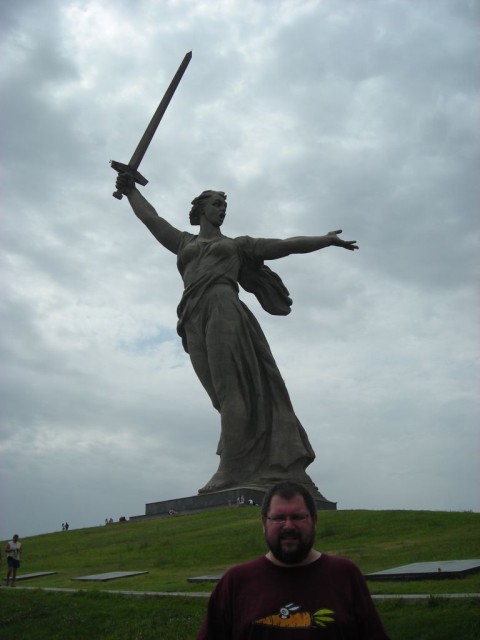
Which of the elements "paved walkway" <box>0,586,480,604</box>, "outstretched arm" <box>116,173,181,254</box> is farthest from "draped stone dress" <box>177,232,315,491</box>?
"paved walkway" <box>0,586,480,604</box>

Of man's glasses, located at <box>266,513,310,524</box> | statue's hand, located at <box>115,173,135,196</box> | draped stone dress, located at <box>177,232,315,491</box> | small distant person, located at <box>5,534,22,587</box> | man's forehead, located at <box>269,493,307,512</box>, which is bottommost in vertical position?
man's glasses, located at <box>266,513,310,524</box>

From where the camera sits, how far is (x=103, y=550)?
15914mm

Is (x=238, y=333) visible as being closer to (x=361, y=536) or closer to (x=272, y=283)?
(x=272, y=283)

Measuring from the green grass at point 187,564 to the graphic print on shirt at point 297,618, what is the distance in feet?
11.1

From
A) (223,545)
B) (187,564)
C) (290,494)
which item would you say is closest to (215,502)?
(223,545)

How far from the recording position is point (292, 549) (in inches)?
123

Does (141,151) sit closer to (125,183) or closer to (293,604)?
(125,183)

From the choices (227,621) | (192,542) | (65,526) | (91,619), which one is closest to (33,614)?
(91,619)

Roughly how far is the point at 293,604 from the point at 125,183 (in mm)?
17259

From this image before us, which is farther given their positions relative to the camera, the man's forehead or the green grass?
the green grass

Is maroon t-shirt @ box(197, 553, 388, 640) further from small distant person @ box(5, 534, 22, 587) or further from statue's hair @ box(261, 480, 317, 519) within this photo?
small distant person @ box(5, 534, 22, 587)

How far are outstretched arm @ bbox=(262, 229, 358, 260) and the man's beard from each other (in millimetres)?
13508

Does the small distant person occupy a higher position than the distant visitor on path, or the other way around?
the distant visitor on path

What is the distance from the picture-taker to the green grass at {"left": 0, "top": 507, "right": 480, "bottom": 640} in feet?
23.6
